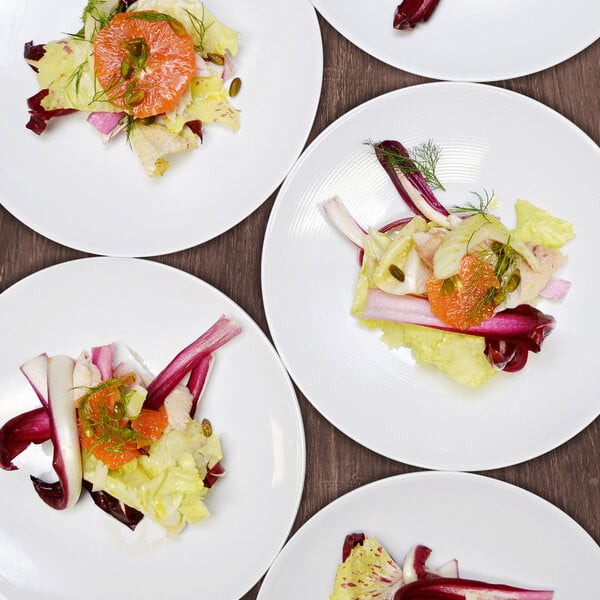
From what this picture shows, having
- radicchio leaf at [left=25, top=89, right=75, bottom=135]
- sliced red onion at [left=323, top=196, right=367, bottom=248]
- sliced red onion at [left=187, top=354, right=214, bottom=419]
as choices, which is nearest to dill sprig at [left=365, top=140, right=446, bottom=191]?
sliced red onion at [left=323, top=196, right=367, bottom=248]

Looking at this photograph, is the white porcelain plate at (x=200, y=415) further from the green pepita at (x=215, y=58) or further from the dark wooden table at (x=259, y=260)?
the green pepita at (x=215, y=58)

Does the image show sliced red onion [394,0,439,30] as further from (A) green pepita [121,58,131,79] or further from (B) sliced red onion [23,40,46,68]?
(B) sliced red onion [23,40,46,68]

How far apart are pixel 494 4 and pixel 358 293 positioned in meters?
0.91

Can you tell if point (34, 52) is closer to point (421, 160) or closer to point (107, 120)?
point (107, 120)

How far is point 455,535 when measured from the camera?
2180mm

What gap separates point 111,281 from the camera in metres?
2.21

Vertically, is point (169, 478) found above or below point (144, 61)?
below

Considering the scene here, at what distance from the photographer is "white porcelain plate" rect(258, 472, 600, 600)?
211 centimetres

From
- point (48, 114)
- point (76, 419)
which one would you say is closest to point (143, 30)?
point (48, 114)

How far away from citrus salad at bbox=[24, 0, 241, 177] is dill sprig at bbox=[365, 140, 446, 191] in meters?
0.45

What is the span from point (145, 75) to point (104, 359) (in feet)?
2.65

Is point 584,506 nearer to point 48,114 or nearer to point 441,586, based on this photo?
point 441,586

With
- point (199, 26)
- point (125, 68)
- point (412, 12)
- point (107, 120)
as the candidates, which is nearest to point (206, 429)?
point (107, 120)

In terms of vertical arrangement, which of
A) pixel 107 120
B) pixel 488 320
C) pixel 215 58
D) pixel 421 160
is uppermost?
pixel 215 58
